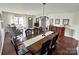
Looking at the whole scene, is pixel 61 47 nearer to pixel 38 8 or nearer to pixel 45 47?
pixel 45 47

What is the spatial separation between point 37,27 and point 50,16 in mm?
200

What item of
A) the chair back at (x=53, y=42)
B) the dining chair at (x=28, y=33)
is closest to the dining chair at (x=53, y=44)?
the chair back at (x=53, y=42)

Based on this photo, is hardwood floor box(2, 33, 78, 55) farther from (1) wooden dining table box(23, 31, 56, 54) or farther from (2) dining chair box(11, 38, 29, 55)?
(1) wooden dining table box(23, 31, 56, 54)

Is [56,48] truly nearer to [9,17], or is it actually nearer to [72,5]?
[72,5]

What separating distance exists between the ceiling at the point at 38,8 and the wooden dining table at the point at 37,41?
0.27 metres

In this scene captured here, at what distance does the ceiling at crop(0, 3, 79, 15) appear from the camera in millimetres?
1710

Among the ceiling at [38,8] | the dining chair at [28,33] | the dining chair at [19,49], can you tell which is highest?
the ceiling at [38,8]

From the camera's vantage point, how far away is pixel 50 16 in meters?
1.73

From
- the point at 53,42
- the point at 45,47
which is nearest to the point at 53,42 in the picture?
the point at 53,42

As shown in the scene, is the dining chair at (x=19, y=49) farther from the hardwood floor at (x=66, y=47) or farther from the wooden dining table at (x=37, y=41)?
the hardwood floor at (x=66, y=47)

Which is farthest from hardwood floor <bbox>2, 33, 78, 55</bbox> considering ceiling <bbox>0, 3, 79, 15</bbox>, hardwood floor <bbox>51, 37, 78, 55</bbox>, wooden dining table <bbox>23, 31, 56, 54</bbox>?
ceiling <bbox>0, 3, 79, 15</bbox>

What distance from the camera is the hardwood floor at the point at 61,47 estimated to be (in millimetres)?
1727

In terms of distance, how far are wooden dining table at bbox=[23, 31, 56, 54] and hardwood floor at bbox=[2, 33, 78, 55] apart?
0.14m
